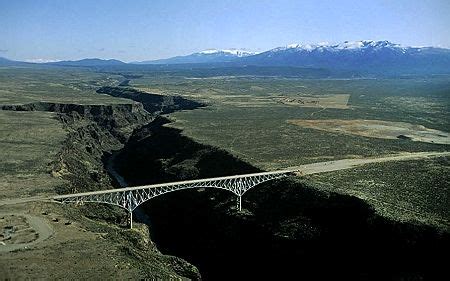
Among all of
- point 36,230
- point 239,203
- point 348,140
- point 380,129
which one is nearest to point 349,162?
point 239,203

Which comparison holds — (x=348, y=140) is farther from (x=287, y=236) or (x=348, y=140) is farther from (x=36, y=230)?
(x=36, y=230)

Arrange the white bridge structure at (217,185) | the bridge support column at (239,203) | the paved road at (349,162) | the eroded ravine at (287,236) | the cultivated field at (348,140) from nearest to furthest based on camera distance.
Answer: the eroded ravine at (287,236), the cultivated field at (348,140), the white bridge structure at (217,185), the bridge support column at (239,203), the paved road at (349,162)

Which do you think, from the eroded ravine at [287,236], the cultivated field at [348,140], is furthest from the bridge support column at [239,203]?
the cultivated field at [348,140]

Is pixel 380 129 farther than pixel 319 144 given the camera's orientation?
Yes

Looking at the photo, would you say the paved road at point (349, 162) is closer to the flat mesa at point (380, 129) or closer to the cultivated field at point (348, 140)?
the cultivated field at point (348, 140)

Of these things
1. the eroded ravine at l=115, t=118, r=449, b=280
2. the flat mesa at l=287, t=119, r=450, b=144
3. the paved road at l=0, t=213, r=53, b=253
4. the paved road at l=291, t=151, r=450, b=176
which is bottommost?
the eroded ravine at l=115, t=118, r=449, b=280

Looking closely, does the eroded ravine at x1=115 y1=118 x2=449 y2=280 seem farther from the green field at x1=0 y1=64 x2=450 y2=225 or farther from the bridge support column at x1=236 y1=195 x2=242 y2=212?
the green field at x1=0 y1=64 x2=450 y2=225

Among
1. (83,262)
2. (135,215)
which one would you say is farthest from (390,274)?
(135,215)

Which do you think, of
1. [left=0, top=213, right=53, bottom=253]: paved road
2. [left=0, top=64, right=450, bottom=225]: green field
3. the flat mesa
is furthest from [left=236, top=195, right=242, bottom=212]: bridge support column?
the flat mesa
